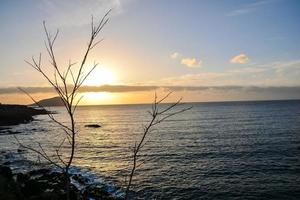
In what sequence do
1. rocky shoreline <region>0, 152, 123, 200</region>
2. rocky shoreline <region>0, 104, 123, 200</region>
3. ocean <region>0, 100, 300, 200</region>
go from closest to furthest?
rocky shoreline <region>0, 152, 123, 200</region> < rocky shoreline <region>0, 104, 123, 200</region> < ocean <region>0, 100, 300, 200</region>

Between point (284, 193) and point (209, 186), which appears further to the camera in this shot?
point (209, 186)

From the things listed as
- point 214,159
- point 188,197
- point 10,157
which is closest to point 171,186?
point 188,197

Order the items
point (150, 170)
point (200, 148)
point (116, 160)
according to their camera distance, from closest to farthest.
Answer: point (150, 170) < point (116, 160) < point (200, 148)

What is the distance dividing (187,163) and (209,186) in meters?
8.62

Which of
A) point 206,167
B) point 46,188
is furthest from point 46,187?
point 206,167

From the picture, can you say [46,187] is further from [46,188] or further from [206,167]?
[206,167]

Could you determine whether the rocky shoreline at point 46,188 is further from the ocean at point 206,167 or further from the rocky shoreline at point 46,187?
the ocean at point 206,167

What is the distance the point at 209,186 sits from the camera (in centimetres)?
2444

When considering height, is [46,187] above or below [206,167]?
above

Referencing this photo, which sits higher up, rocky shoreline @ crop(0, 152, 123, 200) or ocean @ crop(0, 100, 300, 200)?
rocky shoreline @ crop(0, 152, 123, 200)

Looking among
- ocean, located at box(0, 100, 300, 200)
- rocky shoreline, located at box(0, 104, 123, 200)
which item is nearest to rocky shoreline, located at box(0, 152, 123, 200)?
rocky shoreline, located at box(0, 104, 123, 200)

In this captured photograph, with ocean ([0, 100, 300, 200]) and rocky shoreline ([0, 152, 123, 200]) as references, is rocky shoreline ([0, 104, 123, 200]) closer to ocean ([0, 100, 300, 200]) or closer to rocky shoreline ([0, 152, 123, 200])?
rocky shoreline ([0, 152, 123, 200])

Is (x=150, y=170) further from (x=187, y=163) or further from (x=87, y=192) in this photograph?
(x=87, y=192)

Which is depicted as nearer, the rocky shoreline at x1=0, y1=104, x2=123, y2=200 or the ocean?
the rocky shoreline at x1=0, y1=104, x2=123, y2=200
